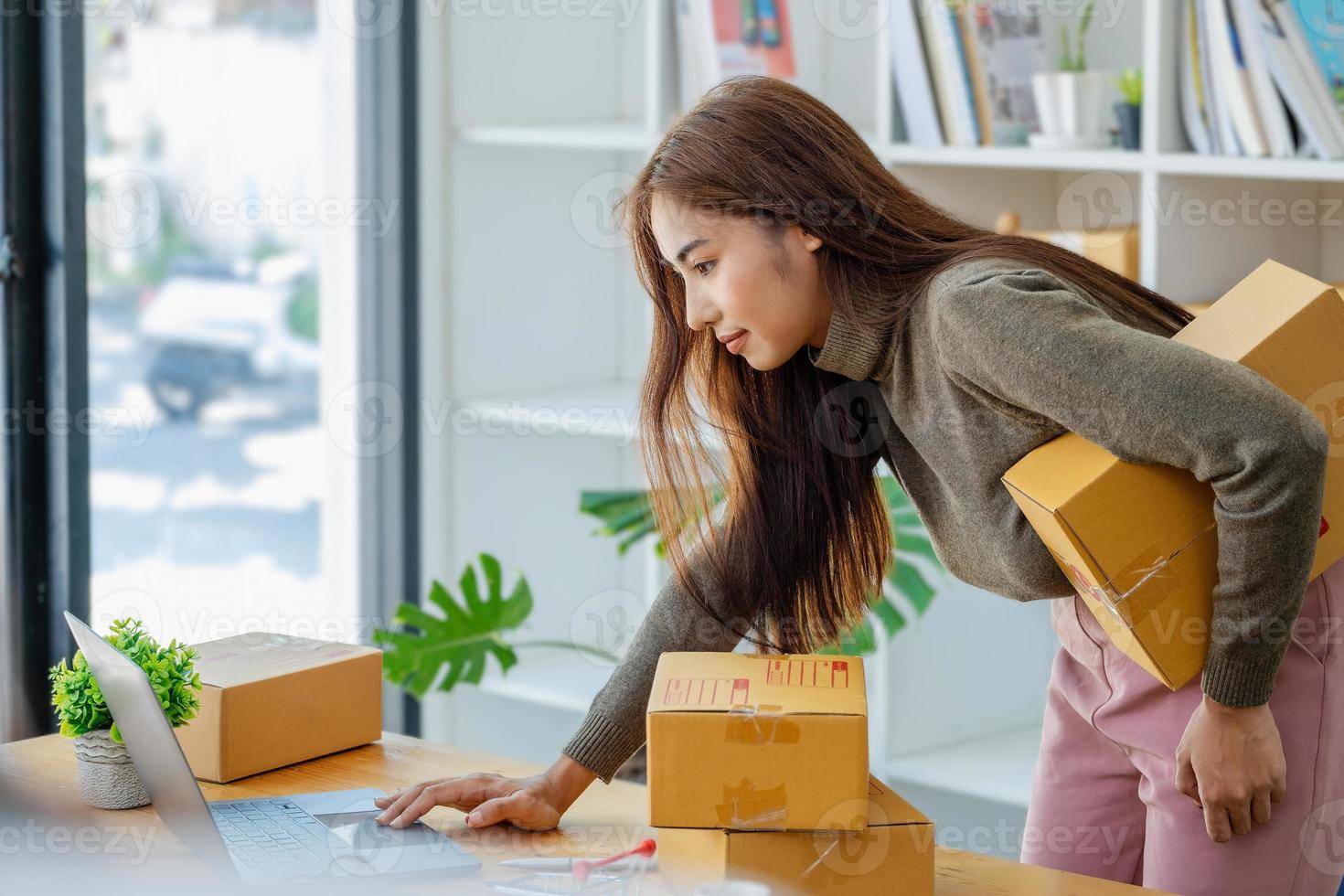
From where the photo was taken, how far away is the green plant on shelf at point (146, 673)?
1.45 meters

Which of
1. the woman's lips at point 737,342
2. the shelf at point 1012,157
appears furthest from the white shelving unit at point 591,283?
the woman's lips at point 737,342

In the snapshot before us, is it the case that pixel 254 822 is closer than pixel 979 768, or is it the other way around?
pixel 254 822

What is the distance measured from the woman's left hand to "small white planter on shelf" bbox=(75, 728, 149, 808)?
923 millimetres

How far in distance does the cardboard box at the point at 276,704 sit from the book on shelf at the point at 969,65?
1.23 meters

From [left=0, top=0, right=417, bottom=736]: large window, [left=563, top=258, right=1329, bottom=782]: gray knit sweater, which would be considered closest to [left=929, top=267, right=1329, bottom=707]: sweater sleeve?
[left=563, top=258, right=1329, bottom=782]: gray knit sweater

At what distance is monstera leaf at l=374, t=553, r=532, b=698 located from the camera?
254 cm

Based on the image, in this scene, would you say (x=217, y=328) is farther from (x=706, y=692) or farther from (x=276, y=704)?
(x=706, y=692)

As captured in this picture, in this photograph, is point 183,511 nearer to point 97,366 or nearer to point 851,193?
point 97,366

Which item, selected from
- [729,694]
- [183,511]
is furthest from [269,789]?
[183,511]

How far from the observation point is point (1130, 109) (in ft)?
7.28

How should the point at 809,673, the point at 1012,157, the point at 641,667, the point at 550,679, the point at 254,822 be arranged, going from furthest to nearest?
the point at 550,679 → the point at 1012,157 → the point at 641,667 → the point at 254,822 → the point at 809,673

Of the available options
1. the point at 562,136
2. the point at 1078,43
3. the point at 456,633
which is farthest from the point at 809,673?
the point at 562,136

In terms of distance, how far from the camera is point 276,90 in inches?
119

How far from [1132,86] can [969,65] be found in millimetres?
239
